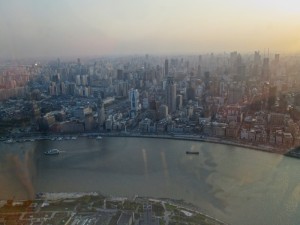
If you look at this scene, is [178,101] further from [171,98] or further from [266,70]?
[266,70]

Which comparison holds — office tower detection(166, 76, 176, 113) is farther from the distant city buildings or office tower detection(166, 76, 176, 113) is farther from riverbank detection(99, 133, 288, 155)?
riverbank detection(99, 133, 288, 155)

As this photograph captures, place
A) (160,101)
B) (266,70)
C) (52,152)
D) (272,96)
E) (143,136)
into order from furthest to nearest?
(266,70)
(160,101)
(272,96)
(143,136)
(52,152)

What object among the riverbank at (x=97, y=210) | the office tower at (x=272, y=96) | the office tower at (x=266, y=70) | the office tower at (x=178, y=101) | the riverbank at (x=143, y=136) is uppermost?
the office tower at (x=266, y=70)

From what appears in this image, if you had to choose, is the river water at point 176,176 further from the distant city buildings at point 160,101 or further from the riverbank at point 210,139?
the distant city buildings at point 160,101

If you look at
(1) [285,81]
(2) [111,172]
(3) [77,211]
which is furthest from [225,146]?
(1) [285,81]

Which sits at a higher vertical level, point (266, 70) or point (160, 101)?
point (266, 70)

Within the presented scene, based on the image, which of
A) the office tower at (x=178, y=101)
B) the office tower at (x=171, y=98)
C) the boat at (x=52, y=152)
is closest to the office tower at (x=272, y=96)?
the office tower at (x=178, y=101)

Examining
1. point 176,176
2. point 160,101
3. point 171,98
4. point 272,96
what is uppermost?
point 272,96

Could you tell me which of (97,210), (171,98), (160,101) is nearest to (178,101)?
(171,98)
